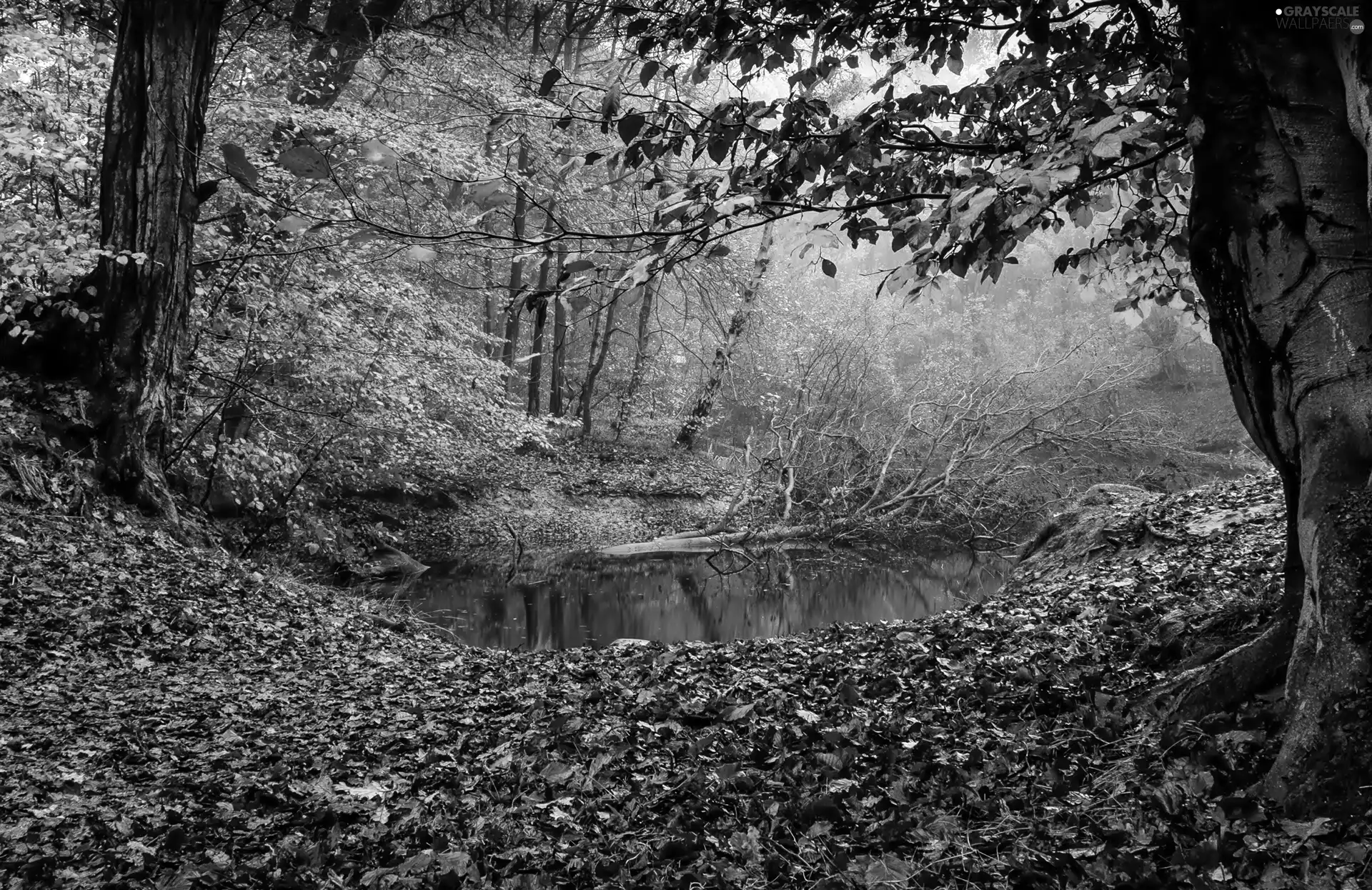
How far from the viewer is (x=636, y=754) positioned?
3707mm

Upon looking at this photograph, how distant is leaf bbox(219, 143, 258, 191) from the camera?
10.3 feet

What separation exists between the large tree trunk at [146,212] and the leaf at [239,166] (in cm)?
41

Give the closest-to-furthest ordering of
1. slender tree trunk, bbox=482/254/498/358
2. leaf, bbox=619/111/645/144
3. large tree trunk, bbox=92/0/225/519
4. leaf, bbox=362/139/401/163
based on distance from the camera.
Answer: leaf, bbox=362/139/401/163
leaf, bbox=619/111/645/144
large tree trunk, bbox=92/0/225/519
slender tree trunk, bbox=482/254/498/358

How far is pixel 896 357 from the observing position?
1293 inches

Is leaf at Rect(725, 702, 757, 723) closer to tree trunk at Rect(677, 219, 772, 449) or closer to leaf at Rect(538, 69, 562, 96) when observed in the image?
leaf at Rect(538, 69, 562, 96)

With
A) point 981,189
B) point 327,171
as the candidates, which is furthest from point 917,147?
point 327,171

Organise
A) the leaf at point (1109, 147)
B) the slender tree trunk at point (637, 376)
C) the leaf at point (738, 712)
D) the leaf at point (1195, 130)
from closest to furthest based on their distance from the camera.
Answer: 1. the leaf at point (1109, 147)
2. the leaf at point (1195, 130)
3. the leaf at point (738, 712)
4. the slender tree trunk at point (637, 376)

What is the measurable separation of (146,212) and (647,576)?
8293 millimetres

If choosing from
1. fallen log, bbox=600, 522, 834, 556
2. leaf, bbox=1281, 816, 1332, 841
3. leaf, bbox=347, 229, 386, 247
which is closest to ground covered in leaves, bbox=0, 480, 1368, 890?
leaf, bbox=1281, 816, 1332, 841

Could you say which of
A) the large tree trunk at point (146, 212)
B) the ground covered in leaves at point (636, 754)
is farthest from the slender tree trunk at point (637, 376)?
the ground covered in leaves at point (636, 754)

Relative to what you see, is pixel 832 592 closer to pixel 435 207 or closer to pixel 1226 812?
pixel 435 207

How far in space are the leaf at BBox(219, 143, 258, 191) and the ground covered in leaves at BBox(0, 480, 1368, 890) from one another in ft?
7.40

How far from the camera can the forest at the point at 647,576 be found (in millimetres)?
2607

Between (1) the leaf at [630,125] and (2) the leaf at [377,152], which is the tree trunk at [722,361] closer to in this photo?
(1) the leaf at [630,125]
